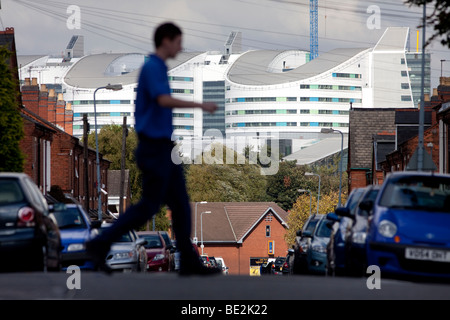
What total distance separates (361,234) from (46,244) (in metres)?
4.17

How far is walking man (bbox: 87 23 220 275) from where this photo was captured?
29.3 feet

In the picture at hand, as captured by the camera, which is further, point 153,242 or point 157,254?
point 153,242

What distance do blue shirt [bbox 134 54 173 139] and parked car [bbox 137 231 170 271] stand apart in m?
15.3

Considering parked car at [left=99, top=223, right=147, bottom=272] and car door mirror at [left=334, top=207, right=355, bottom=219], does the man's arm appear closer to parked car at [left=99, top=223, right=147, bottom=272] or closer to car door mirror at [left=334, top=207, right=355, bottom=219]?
car door mirror at [left=334, top=207, right=355, bottom=219]

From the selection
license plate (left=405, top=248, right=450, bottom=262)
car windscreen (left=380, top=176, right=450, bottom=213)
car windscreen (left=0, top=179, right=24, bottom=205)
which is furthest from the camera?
car windscreen (left=380, top=176, right=450, bottom=213)

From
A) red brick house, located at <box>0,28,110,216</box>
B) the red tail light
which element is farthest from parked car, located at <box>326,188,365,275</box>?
red brick house, located at <box>0,28,110,216</box>

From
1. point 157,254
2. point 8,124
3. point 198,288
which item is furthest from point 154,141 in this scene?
point 8,124

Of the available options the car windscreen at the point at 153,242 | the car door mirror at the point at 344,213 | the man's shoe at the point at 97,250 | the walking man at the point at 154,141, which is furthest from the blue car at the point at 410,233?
the car windscreen at the point at 153,242

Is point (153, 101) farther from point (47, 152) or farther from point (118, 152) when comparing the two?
point (118, 152)

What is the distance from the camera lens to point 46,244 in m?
11.6

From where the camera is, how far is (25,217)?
11273 mm

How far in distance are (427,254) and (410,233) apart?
34 centimetres

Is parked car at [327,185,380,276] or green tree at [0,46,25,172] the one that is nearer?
parked car at [327,185,380,276]
